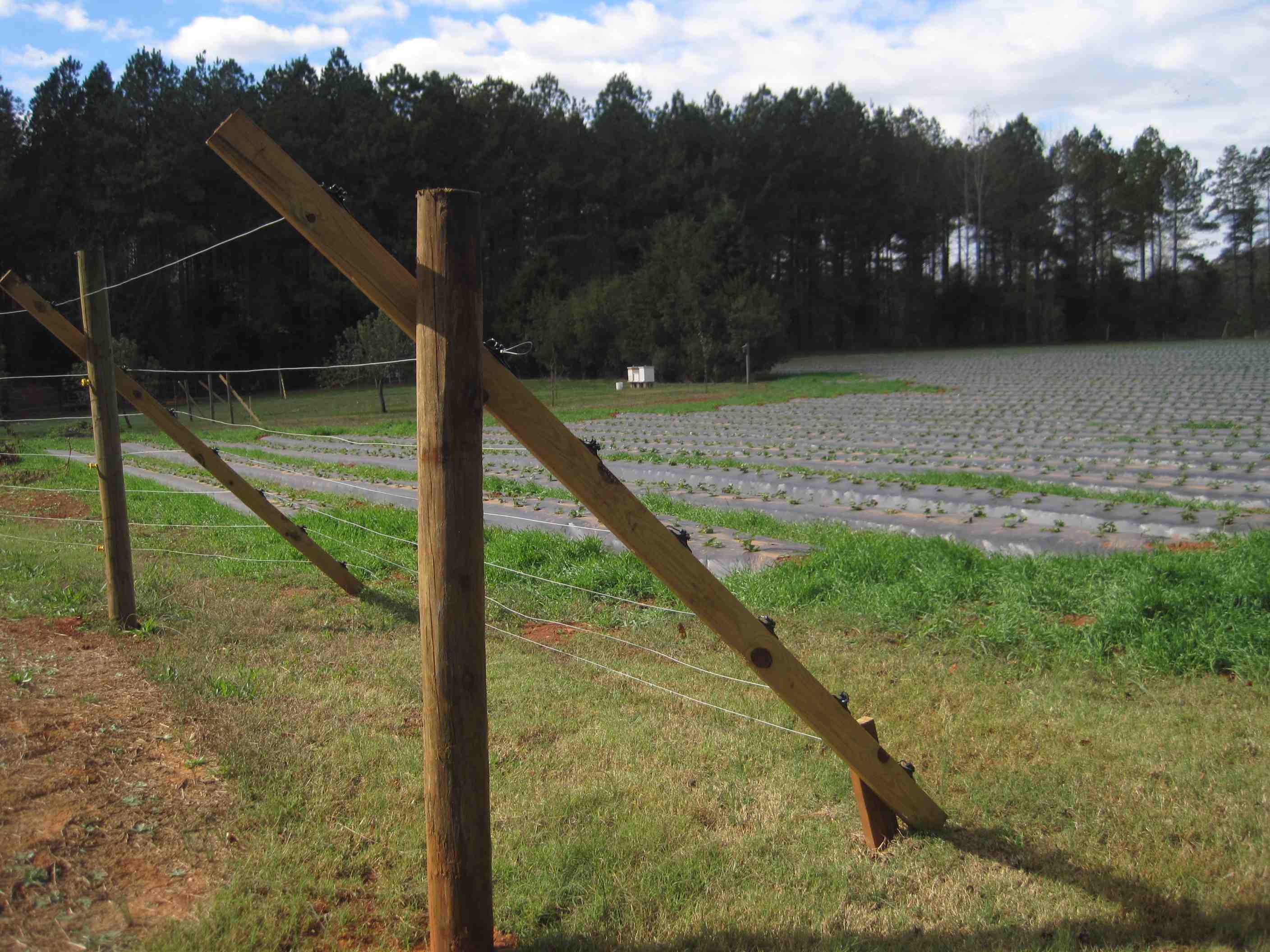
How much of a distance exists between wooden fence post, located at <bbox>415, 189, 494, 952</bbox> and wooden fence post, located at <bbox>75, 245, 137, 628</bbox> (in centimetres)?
420

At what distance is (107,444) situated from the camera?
6.03 m

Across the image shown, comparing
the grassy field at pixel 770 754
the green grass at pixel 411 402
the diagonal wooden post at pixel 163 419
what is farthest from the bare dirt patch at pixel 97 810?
the green grass at pixel 411 402

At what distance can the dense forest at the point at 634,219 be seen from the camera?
1639 inches

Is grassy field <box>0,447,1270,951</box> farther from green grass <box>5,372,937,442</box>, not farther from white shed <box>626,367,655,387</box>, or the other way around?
white shed <box>626,367,655,387</box>

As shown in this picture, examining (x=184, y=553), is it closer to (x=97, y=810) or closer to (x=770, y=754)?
(x=97, y=810)

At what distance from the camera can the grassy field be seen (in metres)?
3.04

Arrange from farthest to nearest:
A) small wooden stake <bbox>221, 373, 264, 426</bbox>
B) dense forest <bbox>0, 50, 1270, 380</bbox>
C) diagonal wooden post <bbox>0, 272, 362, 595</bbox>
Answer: dense forest <bbox>0, 50, 1270, 380</bbox> → small wooden stake <bbox>221, 373, 264, 426</bbox> → diagonal wooden post <bbox>0, 272, 362, 595</bbox>

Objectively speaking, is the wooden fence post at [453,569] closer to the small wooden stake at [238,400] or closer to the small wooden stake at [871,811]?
the small wooden stake at [871,811]

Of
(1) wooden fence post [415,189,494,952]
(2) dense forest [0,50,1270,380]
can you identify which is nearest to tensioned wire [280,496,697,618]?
(1) wooden fence post [415,189,494,952]

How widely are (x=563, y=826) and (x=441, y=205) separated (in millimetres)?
2292

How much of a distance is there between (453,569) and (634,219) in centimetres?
6377

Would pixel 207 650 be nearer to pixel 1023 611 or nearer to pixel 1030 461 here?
pixel 1023 611

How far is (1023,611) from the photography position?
19.0ft

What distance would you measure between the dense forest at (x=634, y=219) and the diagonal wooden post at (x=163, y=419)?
29649 mm
